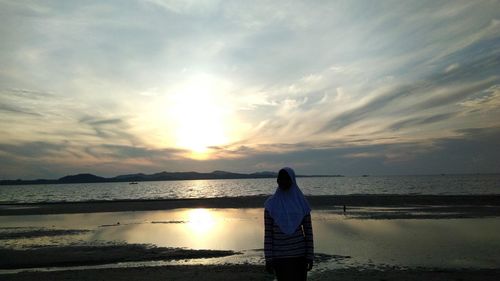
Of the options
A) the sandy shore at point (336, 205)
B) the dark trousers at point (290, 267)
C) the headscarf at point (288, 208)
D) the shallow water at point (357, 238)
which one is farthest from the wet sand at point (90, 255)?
the sandy shore at point (336, 205)

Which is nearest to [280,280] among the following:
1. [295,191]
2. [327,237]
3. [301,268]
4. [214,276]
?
[301,268]

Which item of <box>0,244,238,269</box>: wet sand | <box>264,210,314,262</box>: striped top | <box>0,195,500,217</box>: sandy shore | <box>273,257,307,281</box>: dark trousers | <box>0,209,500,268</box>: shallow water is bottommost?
<box>0,244,238,269</box>: wet sand

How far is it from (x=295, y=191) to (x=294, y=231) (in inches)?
23.3

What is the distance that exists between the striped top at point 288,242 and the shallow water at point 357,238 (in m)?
9.58

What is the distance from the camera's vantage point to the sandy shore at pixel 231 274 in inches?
506

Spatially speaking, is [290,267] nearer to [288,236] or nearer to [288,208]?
[288,236]

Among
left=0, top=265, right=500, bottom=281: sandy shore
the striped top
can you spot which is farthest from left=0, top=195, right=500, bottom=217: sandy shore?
the striped top

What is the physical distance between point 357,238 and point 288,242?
16.8 meters

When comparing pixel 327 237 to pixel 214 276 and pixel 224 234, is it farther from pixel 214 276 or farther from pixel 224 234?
pixel 214 276

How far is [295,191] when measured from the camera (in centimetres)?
611

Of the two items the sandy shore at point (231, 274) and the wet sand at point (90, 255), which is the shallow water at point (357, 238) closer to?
the sandy shore at point (231, 274)

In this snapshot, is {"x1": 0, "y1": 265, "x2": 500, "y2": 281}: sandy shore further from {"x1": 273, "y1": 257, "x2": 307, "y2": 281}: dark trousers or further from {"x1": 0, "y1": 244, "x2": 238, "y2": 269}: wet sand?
{"x1": 273, "y1": 257, "x2": 307, "y2": 281}: dark trousers

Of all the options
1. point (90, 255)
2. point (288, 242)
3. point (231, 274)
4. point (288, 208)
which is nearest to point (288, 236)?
point (288, 242)

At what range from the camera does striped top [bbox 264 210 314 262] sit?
235 inches
